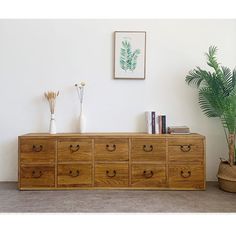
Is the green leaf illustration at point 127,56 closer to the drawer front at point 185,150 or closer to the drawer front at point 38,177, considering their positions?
the drawer front at point 185,150

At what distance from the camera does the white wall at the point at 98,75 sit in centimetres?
301

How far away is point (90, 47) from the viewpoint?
3.03 metres

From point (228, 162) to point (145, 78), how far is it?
1.43 metres

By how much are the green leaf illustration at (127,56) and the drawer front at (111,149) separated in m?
0.98

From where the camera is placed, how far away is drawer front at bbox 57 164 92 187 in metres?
2.65

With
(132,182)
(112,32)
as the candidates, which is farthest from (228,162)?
(112,32)

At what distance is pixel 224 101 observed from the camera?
2646 millimetres

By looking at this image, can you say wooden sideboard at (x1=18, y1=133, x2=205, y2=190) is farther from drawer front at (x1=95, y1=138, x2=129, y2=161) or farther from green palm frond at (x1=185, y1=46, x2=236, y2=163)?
green palm frond at (x1=185, y1=46, x2=236, y2=163)

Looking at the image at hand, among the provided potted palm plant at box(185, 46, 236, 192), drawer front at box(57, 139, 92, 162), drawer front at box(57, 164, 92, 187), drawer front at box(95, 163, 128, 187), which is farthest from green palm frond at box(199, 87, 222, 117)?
drawer front at box(57, 164, 92, 187)

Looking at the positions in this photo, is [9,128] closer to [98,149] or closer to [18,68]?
[18,68]

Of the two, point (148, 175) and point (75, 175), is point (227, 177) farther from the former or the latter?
point (75, 175)

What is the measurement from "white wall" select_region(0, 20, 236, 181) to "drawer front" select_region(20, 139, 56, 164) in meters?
0.41

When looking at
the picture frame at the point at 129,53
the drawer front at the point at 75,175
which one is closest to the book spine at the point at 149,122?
the picture frame at the point at 129,53

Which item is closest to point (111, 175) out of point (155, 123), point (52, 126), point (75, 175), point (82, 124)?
point (75, 175)
